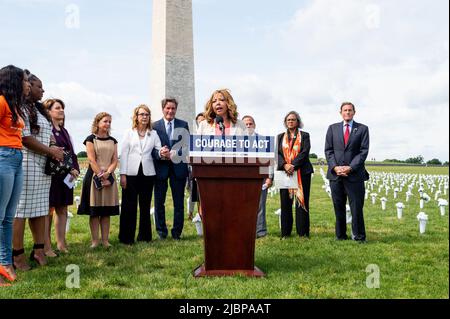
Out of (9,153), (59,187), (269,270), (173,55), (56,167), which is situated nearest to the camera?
(9,153)

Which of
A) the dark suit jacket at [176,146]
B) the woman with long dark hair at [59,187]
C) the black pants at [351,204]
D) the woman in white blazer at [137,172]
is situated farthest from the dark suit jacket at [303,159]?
the woman with long dark hair at [59,187]

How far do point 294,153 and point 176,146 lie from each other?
1.67 m

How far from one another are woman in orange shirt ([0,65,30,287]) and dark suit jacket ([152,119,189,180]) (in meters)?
2.17

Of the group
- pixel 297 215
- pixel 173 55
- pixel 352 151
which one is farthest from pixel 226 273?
pixel 173 55

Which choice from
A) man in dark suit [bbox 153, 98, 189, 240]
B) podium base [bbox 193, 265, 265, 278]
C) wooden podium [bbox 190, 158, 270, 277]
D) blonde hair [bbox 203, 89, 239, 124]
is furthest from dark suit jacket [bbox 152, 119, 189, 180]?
podium base [bbox 193, 265, 265, 278]

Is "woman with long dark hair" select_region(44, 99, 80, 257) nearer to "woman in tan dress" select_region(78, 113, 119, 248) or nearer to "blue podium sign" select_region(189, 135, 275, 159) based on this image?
"woman in tan dress" select_region(78, 113, 119, 248)

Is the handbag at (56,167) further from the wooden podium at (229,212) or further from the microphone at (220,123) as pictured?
the microphone at (220,123)

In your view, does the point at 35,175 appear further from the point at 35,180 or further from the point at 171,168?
the point at 171,168

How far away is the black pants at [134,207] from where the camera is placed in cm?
552

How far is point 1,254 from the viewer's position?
371 centimetres

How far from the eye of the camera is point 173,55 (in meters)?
16.7

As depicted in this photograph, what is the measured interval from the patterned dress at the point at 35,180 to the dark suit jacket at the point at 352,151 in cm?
365

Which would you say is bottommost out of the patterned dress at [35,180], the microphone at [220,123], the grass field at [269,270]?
the grass field at [269,270]
